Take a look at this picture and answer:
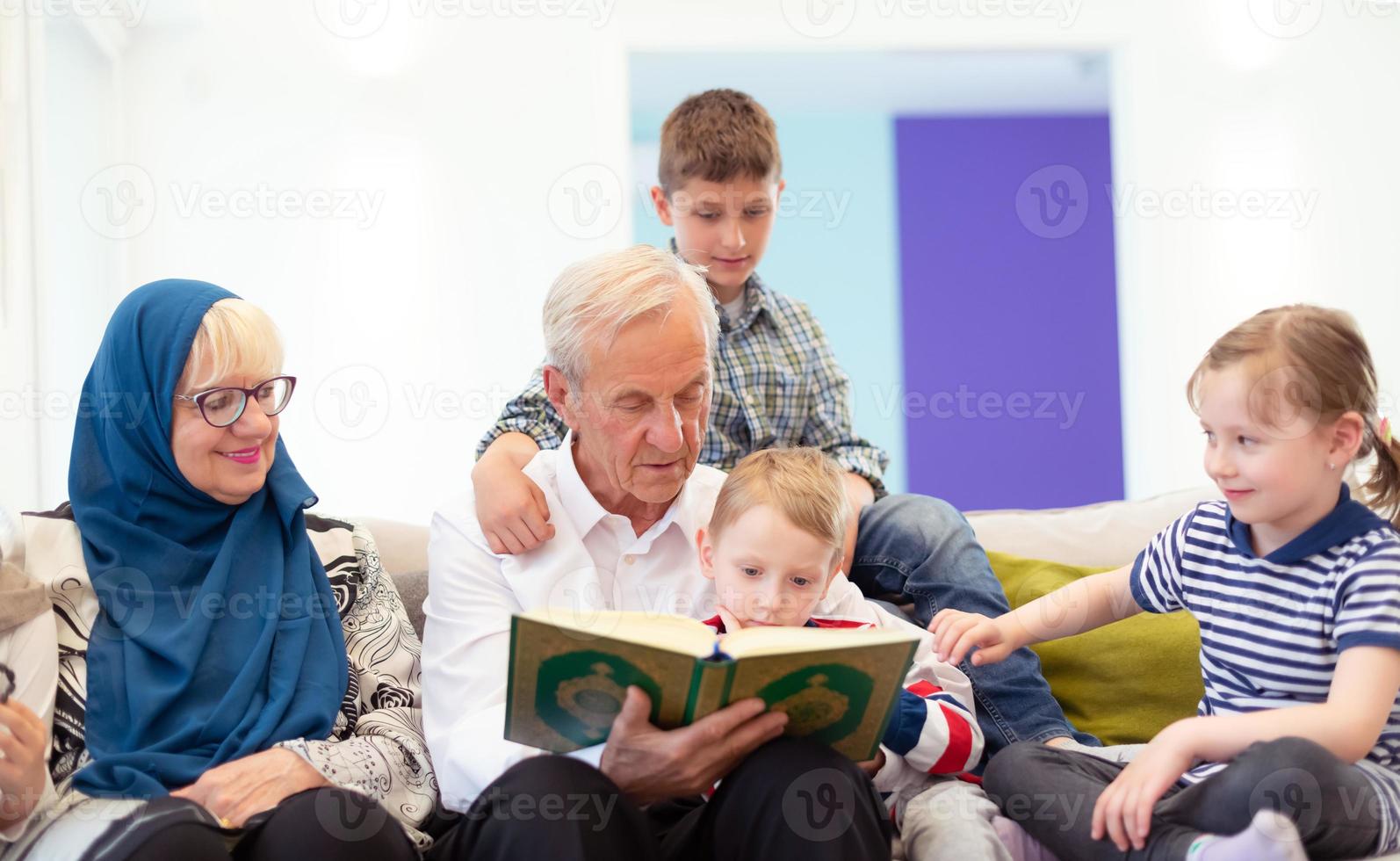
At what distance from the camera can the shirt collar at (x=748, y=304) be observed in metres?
2.71

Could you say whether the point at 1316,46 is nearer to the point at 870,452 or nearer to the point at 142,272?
the point at 870,452

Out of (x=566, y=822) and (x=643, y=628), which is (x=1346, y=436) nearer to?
(x=643, y=628)

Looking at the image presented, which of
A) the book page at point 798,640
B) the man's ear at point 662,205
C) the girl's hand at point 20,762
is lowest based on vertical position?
the girl's hand at point 20,762

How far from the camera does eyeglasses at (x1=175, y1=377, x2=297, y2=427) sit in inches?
73.5

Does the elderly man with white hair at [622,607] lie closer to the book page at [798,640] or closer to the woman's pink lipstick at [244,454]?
the book page at [798,640]

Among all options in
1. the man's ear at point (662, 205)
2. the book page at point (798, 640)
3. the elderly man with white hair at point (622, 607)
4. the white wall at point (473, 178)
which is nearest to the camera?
the book page at point (798, 640)

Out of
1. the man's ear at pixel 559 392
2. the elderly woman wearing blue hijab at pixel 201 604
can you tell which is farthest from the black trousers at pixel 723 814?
the man's ear at pixel 559 392

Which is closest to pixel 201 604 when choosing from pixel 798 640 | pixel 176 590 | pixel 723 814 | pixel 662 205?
pixel 176 590

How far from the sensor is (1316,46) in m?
5.41

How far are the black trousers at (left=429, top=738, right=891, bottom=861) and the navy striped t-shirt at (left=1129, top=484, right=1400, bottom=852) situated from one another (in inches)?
19.9

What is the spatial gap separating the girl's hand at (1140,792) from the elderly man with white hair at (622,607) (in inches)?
10.9

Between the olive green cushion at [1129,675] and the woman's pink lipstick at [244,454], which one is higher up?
the woman's pink lipstick at [244,454]

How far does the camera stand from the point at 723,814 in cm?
151

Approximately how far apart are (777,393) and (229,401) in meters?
1.20
